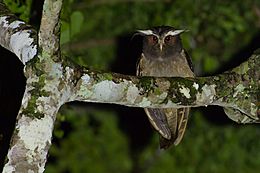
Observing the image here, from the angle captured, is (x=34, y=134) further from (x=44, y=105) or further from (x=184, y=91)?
(x=184, y=91)


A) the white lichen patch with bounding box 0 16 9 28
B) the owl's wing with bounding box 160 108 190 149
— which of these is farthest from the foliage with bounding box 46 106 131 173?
the white lichen patch with bounding box 0 16 9 28

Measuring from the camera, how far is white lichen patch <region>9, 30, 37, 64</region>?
2.33 meters

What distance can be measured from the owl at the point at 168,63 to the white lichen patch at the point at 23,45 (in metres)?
1.13

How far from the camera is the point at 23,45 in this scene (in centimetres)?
237

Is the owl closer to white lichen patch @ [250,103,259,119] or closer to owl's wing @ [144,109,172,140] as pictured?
owl's wing @ [144,109,172,140]

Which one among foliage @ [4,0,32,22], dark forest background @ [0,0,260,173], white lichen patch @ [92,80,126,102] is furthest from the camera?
dark forest background @ [0,0,260,173]

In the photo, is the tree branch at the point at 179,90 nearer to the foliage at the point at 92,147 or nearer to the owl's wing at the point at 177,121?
the owl's wing at the point at 177,121

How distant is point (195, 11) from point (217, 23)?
0.20 m

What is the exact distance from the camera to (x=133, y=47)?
5.35 m

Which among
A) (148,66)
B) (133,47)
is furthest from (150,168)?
(148,66)

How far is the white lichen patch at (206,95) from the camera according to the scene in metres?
2.57

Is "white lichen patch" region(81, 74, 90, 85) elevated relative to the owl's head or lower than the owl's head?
lower

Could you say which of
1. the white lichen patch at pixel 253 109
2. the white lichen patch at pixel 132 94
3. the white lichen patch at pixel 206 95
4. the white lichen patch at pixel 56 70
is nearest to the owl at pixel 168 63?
the white lichen patch at pixel 253 109

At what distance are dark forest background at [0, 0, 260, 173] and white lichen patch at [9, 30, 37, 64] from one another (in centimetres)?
118
